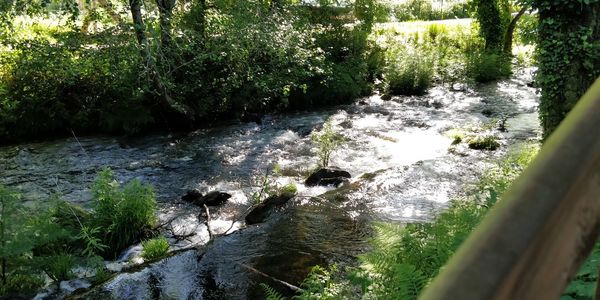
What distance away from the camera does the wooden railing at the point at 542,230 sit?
20.9 inches

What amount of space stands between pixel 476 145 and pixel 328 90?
22.4ft

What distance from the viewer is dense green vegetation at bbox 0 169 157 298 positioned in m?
5.50

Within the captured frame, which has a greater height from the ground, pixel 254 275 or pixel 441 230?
pixel 441 230

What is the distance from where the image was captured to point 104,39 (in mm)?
10750

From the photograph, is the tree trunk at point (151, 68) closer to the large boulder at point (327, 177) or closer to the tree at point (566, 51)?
the large boulder at point (327, 177)

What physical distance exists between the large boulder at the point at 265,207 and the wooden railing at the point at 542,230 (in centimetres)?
688

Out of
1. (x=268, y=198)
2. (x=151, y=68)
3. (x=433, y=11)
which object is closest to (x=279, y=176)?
(x=268, y=198)

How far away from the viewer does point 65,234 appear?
19.1 ft

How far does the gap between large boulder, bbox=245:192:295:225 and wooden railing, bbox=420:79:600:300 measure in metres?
6.88

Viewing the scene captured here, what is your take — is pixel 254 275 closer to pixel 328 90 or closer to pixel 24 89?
pixel 24 89

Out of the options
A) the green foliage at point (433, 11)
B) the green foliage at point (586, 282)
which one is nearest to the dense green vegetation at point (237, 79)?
the green foliage at point (586, 282)

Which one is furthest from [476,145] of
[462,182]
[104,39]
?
[104,39]

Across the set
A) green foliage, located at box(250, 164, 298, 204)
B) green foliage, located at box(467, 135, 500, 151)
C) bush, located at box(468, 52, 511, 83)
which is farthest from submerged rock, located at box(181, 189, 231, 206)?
bush, located at box(468, 52, 511, 83)

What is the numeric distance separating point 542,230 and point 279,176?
9765 mm
